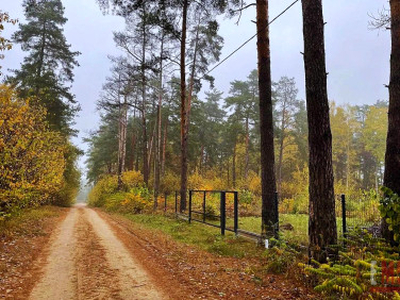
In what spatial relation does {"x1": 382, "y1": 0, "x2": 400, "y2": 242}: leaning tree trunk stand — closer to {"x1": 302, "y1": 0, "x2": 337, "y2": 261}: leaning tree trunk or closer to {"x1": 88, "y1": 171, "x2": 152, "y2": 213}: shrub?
{"x1": 302, "y1": 0, "x2": 337, "y2": 261}: leaning tree trunk

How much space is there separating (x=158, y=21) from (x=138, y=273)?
12.0 m

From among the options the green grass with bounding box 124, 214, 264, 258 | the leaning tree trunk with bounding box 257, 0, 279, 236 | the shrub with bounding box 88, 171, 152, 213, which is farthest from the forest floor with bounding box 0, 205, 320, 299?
the shrub with bounding box 88, 171, 152, 213

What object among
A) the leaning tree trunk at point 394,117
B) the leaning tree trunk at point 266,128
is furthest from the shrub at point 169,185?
the leaning tree trunk at point 394,117

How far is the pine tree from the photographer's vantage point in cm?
1833

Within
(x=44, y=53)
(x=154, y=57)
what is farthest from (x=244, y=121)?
(x=44, y=53)

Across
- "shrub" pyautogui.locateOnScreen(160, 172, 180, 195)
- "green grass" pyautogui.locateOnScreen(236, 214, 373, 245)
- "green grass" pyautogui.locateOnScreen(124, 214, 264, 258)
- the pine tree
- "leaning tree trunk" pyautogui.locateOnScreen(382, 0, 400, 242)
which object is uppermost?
the pine tree

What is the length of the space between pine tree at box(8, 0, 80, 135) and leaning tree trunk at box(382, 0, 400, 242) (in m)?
18.9

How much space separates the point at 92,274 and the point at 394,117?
24.3 feet

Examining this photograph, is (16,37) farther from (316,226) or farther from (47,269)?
(316,226)

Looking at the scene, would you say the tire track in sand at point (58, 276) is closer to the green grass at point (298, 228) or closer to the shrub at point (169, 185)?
the green grass at point (298, 228)

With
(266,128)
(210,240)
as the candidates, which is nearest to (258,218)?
(210,240)

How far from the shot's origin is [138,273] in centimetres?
494

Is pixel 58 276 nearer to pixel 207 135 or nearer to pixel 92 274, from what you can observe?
pixel 92 274

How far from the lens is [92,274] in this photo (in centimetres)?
483
